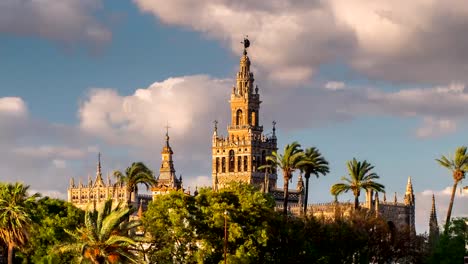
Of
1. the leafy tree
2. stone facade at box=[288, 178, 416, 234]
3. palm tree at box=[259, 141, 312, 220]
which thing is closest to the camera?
the leafy tree

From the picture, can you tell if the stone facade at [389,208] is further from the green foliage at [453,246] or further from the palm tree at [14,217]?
the palm tree at [14,217]

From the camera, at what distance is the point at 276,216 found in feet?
389

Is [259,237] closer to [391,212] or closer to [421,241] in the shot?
[421,241]

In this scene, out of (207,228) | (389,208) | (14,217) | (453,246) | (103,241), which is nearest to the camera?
(103,241)

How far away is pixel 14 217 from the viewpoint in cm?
10375

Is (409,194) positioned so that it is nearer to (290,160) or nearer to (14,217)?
(290,160)

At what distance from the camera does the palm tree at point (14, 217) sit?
10344 centimetres

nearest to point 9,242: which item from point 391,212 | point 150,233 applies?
point 150,233

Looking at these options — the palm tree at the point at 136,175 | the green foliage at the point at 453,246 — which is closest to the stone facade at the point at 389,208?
the palm tree at the point at 136,175

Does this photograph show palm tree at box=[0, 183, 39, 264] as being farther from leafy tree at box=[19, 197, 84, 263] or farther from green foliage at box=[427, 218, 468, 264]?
green foliage at box=[427, 218, 468, 264]

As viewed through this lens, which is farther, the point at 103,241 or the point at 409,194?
the point at 409,194

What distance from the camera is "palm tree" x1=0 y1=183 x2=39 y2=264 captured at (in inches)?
4072

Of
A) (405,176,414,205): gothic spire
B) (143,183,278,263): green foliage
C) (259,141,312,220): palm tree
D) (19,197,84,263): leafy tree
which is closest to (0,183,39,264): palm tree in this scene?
(19,197,84,263): leafy tree

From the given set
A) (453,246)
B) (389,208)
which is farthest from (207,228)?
(389,208)
